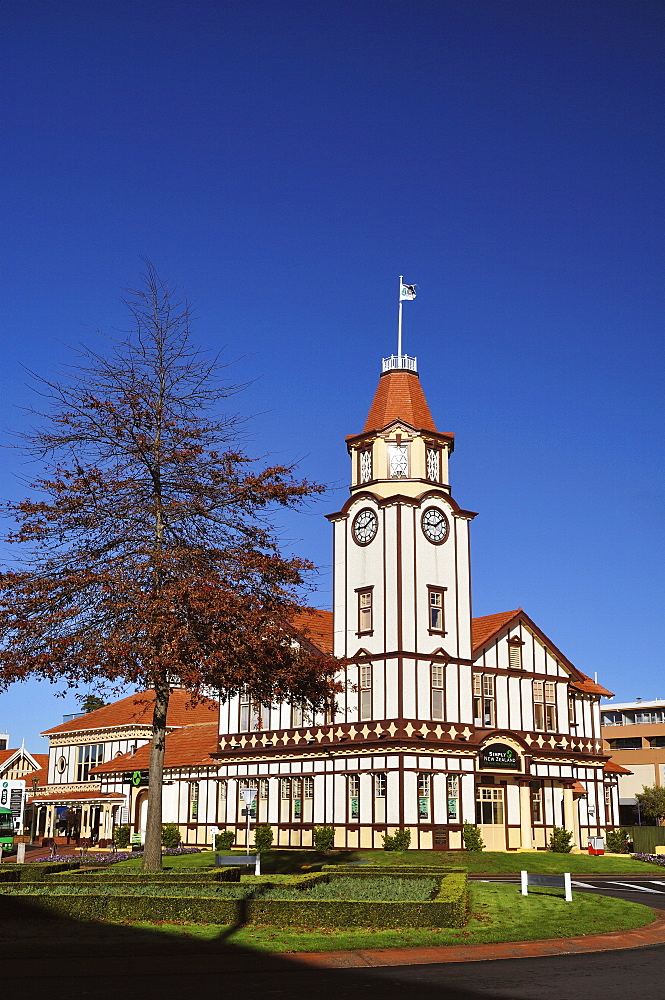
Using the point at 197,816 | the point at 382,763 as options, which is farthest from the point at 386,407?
the point at 197,816

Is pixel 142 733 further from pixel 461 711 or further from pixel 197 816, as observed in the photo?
pixel 461 711

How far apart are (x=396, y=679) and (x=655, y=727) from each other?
59372 millimetres

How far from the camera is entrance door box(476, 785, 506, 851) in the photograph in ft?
161

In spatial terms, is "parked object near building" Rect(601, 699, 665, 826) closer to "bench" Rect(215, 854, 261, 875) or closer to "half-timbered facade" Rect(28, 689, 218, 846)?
"half-timbered facade" Rect(28, 689, 218, 846)

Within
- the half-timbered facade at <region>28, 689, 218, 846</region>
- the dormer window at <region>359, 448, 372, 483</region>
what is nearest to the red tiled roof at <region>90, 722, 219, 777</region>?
the half-timbered facade at <region>28, 689, 218, 846</region>

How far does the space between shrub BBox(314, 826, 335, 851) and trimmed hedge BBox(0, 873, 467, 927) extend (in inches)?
1231

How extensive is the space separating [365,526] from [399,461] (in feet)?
12.4

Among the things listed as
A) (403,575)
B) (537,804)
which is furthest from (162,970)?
(537,804)

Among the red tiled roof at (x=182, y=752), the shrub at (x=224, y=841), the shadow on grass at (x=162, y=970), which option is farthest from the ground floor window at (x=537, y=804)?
the shadow on grass at (x=162, y=970)

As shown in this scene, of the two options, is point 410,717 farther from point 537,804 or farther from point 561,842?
point 537,804

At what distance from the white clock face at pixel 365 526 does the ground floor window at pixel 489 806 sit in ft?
43.3

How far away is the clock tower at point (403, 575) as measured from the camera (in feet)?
158

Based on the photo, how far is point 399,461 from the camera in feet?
172

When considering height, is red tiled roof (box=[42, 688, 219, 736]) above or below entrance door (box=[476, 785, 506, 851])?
above
